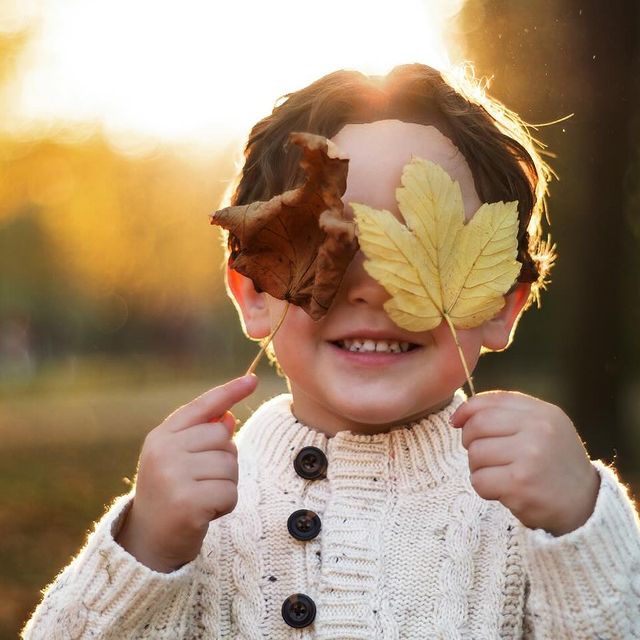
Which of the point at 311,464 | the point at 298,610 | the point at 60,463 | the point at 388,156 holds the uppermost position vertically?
the point at 388,156

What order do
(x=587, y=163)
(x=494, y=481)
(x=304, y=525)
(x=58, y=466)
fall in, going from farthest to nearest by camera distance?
1. (x=58, y=466)
2. (x=587, y=163)
3. (x=304, y=525)
4. (x=494, y=481)

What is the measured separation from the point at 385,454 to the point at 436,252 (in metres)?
0.37

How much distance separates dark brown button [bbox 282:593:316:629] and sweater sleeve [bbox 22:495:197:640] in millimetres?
138

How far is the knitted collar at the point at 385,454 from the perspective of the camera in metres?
1.32

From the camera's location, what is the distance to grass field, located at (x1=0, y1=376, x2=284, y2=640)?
3.82 m

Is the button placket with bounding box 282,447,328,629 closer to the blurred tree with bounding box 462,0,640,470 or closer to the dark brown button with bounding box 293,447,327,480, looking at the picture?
the dark brown button with bounding box 293,447,327,480

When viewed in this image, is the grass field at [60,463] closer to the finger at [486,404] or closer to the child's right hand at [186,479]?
the child's right hand at [186,479]

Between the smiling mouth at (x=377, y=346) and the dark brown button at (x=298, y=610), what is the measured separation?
0.34 m

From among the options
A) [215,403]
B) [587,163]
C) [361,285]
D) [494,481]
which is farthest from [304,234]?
[587,163]

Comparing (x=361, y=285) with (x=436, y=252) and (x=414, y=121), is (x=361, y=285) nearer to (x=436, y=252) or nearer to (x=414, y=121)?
(x=436, y=252)

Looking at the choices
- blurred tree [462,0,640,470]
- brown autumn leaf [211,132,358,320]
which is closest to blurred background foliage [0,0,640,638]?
blurred tree [462,0,640,470]

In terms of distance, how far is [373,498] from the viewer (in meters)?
1.30

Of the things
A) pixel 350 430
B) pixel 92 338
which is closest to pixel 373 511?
pixel 350 430

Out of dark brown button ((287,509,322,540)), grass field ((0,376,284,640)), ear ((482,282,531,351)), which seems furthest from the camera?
grass field ((0,376,284,640))
